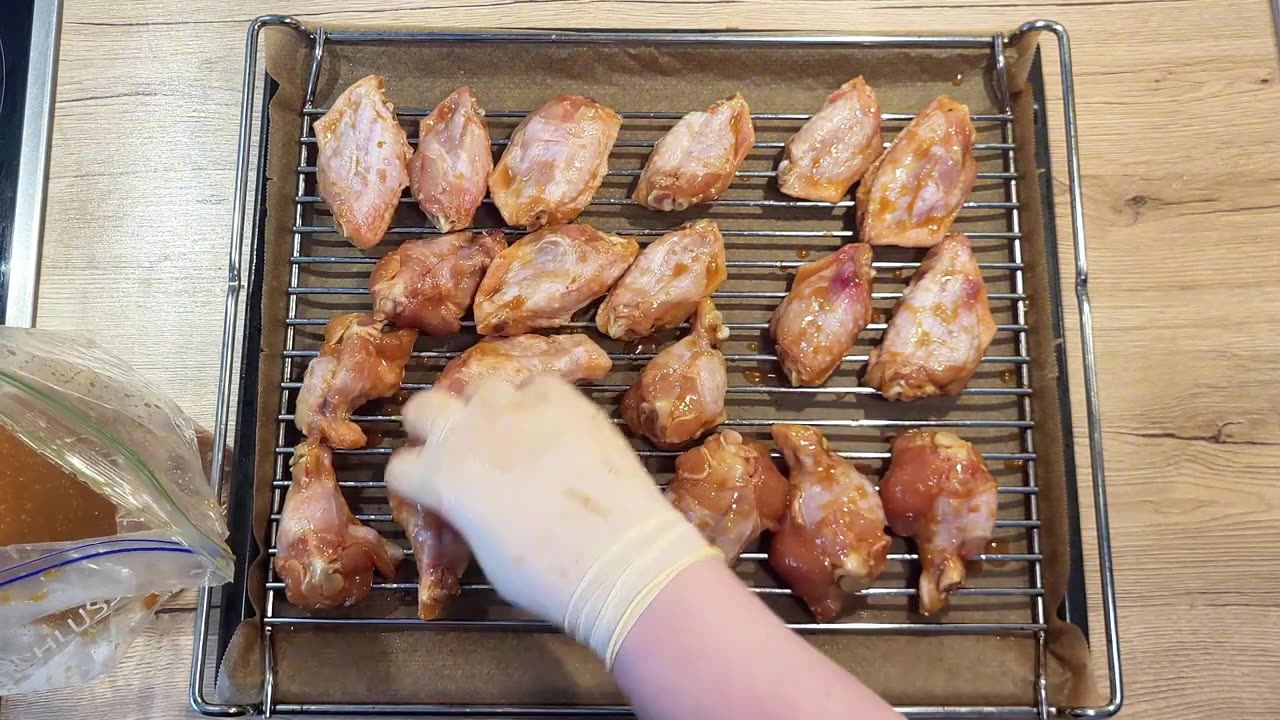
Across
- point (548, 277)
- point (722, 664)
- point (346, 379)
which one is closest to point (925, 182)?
point (548, 277)

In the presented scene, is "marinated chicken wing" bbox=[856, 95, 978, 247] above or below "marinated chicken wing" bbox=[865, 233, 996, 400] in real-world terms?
above

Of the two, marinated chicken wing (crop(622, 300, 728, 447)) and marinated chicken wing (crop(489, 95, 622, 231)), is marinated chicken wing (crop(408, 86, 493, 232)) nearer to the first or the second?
marinated chicken wing (crop(489, 95, 622, 231))

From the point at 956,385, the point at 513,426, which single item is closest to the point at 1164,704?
the point at 956,385

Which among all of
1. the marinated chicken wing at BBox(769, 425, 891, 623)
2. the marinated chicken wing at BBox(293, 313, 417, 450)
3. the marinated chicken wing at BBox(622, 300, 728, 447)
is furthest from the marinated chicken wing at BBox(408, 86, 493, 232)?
the marinated chicken wing at BBox(769, 425, 891, 623)

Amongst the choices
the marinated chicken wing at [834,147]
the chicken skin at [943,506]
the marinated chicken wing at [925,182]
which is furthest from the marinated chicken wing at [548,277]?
the chicken skin at [943,506]

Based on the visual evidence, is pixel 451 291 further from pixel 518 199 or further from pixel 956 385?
pixel 956 385

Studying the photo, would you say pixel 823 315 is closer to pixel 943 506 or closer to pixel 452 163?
pixel 943 506
